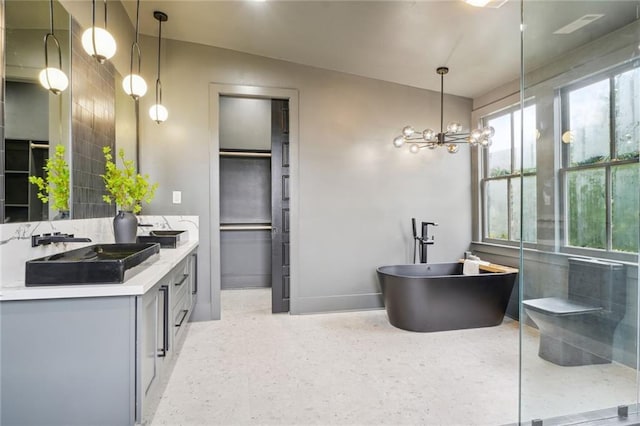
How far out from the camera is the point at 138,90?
2535 millimetres

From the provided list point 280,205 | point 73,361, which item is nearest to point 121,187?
point 73,361

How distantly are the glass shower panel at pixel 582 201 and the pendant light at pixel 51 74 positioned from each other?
275cm

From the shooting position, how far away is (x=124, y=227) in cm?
239

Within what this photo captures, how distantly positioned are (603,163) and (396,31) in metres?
1.99

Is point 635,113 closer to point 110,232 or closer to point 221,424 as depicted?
point 221,424

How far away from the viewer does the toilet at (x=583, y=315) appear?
2.31m

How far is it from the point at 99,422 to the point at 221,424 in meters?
0.67

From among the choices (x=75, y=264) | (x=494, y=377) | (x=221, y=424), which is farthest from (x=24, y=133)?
(x=494, y=377)

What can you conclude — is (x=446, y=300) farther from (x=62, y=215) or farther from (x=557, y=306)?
(x=62, y=215)

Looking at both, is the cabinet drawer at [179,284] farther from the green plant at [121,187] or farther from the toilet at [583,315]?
the toilet at [583,315]

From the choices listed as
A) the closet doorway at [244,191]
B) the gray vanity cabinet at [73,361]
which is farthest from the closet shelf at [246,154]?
the gray vanity cabinet at [73,361]

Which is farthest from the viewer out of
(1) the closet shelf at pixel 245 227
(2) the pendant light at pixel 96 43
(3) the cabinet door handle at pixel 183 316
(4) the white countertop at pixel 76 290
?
(1) the closet shelf at pixel 245 227

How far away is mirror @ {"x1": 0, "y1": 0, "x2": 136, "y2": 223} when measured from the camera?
154cm

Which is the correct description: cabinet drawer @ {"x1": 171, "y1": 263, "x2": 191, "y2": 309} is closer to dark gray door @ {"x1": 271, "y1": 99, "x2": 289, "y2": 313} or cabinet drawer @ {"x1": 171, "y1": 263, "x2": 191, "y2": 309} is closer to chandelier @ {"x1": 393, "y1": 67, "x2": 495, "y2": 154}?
dark gray door @ {"x1": 271, "y1": 99, "x2": 289, "y2": 313}
